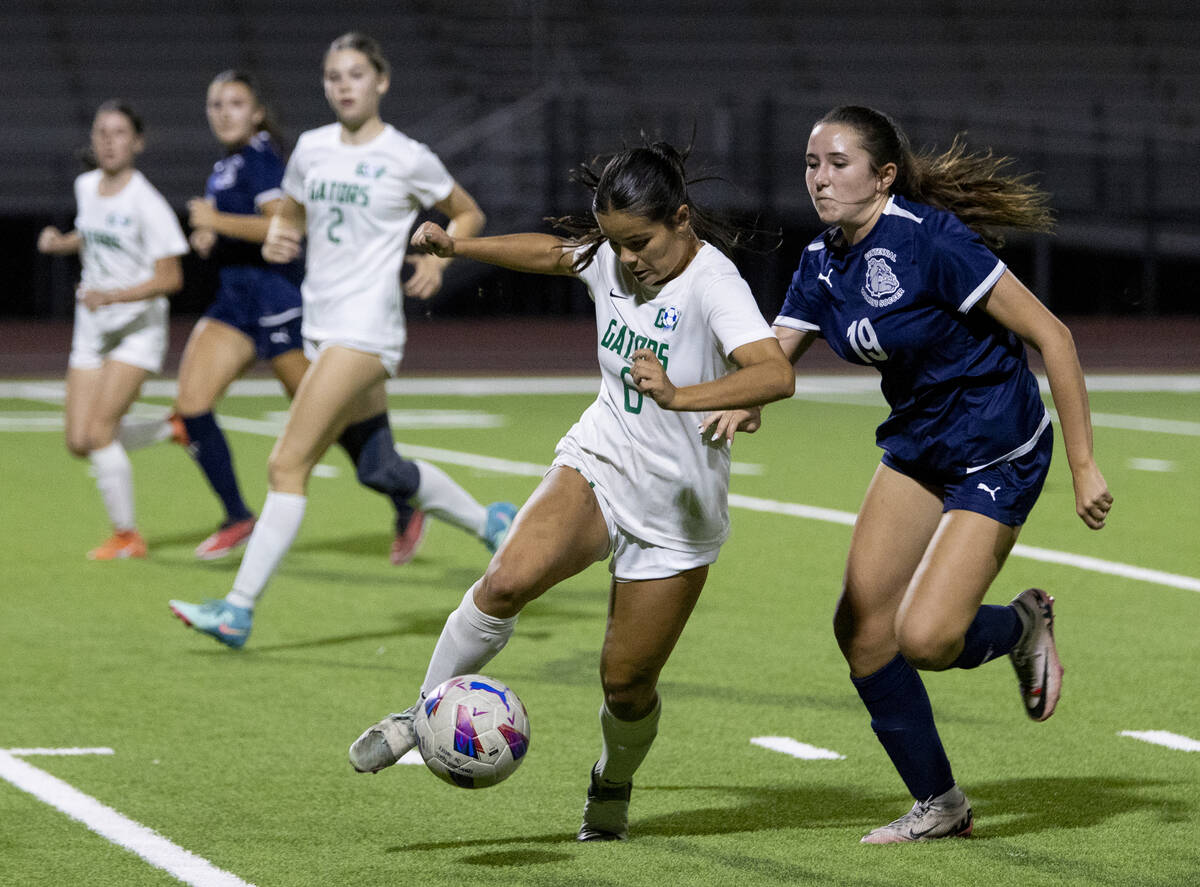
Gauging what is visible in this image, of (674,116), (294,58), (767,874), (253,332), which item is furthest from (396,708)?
(294,58)

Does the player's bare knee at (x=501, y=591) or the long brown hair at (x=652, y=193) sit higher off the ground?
the long brown hair at (x=652, y=193)

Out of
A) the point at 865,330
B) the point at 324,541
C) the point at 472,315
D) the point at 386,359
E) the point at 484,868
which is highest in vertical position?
the point at 865,330

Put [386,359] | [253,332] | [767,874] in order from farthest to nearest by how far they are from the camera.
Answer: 1. [253,332]
2. [386,359]
3. [767,874]

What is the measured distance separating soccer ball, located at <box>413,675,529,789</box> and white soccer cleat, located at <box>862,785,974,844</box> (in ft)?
3.14

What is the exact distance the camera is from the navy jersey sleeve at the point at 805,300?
5.06 meters

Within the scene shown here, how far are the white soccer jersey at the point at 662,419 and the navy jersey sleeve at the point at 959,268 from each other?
17.9 inches

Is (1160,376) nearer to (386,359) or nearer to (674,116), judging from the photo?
(674,116)

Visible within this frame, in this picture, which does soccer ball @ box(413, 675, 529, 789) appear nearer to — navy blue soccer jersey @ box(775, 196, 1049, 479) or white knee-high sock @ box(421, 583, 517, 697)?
white knee-high sock @ box(421, 583, 517, 697)

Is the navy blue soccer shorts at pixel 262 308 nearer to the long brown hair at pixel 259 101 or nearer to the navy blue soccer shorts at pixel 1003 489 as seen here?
the long brown hair at pixel 259 101

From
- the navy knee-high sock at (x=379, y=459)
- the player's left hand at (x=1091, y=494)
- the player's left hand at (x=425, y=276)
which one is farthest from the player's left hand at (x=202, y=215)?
the player's left hand at (x=1091, y=494)

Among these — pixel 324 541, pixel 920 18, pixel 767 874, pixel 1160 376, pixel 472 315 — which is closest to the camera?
pixel 767 874

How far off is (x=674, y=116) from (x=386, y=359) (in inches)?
702

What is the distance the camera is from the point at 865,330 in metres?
4.90

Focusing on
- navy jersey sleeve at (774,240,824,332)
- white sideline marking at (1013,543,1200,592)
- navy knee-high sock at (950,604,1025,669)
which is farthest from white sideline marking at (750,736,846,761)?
white sideline marking at (1013,543,1200,592)
